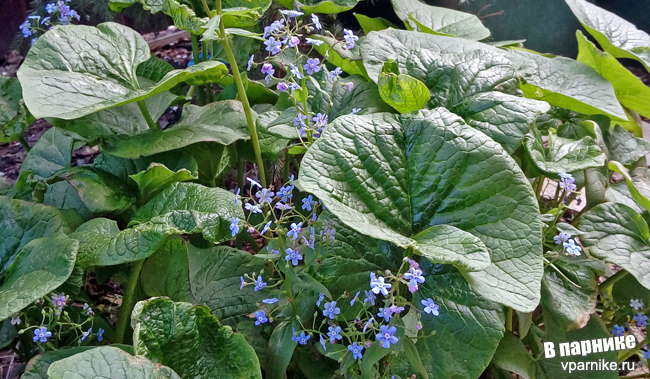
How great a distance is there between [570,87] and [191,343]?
4.39 ft

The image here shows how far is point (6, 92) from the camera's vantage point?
65.9 inches

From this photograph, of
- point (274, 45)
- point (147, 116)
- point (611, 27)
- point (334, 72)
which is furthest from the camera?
point (611, 27)

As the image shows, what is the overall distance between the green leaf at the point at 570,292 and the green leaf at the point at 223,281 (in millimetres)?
722

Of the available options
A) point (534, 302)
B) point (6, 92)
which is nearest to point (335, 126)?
point (534, 302)

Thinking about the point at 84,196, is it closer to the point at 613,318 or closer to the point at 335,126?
the point at 335,126

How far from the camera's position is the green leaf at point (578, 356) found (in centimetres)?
132

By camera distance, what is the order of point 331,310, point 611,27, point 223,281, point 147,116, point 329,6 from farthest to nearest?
1. point 611,27
2. point 329,6
3. point 147,116
4. point 223,281
5. point 331,310

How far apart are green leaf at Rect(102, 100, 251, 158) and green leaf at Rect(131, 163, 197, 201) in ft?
0.21

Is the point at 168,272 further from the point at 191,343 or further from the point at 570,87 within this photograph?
the point at 570,87

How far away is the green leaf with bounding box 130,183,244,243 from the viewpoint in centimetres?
119

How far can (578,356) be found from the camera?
1337 mm

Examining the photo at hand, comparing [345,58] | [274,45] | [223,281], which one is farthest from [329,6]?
[223,281]

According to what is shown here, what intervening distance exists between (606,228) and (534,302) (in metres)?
0.61

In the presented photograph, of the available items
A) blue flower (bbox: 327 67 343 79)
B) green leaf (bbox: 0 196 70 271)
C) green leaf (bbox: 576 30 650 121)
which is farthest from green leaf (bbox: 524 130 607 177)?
green leaf (bbox: 0 196 70 271)
